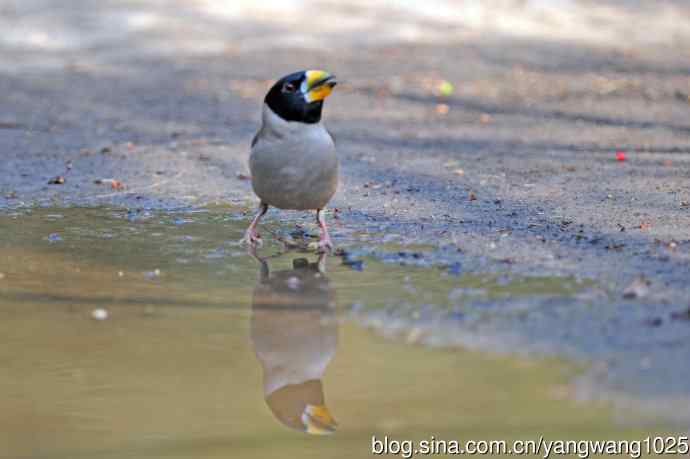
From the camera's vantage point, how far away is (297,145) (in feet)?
18.2

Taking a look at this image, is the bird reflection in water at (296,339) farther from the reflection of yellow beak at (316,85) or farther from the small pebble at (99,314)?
the reflection of yellow beak at (316,85)

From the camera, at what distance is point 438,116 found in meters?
10.5

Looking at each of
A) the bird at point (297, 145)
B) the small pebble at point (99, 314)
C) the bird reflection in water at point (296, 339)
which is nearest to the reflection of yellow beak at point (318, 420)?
the bird reflection in water at point (296, 339)

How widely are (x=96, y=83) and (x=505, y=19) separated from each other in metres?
6.50

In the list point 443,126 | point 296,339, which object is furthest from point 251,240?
point 443,126

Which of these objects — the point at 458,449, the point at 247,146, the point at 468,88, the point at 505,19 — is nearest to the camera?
the point at 458,449

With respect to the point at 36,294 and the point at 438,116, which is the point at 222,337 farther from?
the point at 438,116

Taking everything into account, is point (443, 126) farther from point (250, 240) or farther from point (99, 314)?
point (99, 314)

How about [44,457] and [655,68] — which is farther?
[655,68]

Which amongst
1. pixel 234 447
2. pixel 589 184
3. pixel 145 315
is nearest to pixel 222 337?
pixel 145 315

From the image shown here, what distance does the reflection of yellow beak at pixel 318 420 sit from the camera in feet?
11.9

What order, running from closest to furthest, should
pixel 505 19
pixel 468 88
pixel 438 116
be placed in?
pixel 438 116 < pixel 468 88 < pixel 505 19

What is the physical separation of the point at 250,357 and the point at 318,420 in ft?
2.19

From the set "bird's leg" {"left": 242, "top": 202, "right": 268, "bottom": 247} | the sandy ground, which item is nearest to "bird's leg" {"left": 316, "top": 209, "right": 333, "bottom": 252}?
"bird's leg" {"left": 242, "top": 202, "right": 268, "bottom": 247}
